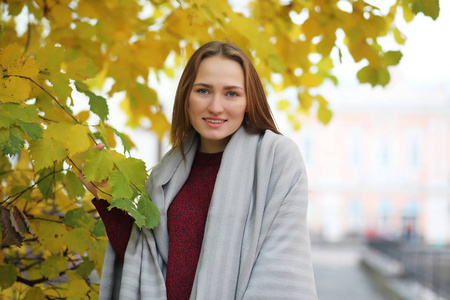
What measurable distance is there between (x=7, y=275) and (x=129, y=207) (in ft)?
2.55

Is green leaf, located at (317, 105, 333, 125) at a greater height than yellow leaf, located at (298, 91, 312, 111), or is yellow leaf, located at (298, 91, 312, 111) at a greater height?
yellow leaf, located at (298, 91, 312, 111)

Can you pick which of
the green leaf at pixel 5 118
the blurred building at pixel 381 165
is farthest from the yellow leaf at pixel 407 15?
the blurred building at pixel 381 165

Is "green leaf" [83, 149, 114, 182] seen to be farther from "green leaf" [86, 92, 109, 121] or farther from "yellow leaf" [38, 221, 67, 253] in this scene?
"yellow leaf" [38, 221, 67, 253]

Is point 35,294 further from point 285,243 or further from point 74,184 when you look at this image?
point 285,243

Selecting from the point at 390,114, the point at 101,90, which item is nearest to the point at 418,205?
the point at 390,114

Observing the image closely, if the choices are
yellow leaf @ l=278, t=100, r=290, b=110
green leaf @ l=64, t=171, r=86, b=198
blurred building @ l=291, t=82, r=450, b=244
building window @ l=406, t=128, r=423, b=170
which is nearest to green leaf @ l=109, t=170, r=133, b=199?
green leaf @ l=64, t=171, r=86, b=198

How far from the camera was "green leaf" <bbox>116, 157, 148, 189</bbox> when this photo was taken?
1513 mm

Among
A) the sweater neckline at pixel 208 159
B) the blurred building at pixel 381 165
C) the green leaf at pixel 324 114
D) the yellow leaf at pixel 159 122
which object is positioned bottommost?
the sweater neckline at pixel 208 159

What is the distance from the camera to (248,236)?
148 cm

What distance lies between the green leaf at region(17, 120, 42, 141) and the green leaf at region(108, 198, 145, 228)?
25cm

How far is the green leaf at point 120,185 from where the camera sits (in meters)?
1.43

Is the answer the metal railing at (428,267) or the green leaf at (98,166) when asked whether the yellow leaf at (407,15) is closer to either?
the green leaf at (98,166)

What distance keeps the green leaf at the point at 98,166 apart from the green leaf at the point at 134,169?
0.09 ft

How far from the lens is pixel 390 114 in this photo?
25.3m
